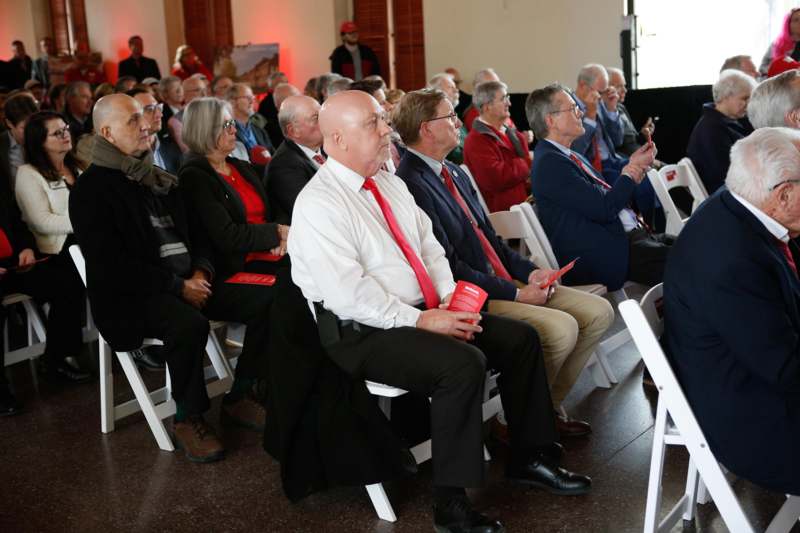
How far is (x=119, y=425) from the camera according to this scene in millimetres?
3717

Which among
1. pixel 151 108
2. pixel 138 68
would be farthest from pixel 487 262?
pixel 138 68

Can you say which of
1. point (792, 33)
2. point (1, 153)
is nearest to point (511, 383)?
point (1, 153)

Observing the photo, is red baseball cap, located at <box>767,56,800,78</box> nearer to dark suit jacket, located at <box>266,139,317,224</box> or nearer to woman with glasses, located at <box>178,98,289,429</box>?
dark suit jacket, located at <box>266,139,317,224</box>

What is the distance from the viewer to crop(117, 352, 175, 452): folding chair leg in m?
3.42

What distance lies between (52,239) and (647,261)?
292 centimetres

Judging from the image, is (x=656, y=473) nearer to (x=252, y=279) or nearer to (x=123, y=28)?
(x=252, y=279)

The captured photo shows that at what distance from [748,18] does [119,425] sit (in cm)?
883

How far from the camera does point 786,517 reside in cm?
240

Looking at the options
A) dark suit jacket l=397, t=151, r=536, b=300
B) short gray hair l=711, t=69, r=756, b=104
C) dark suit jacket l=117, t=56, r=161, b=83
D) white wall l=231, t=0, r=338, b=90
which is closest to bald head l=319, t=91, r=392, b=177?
dark suit jacket l=397, t=151, r=536, b=300

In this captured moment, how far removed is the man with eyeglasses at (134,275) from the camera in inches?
132

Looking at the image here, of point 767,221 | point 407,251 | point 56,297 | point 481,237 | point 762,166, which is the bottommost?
point 56,297

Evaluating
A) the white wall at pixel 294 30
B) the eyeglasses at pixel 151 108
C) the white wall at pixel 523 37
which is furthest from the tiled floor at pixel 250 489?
the white wall at pixel 294 30

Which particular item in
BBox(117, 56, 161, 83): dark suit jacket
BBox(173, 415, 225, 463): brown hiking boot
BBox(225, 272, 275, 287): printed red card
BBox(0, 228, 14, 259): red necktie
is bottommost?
BBox(173, 415, 225, 463): brown hiking boot

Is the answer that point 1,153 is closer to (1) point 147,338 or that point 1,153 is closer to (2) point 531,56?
(1) point 147,338
